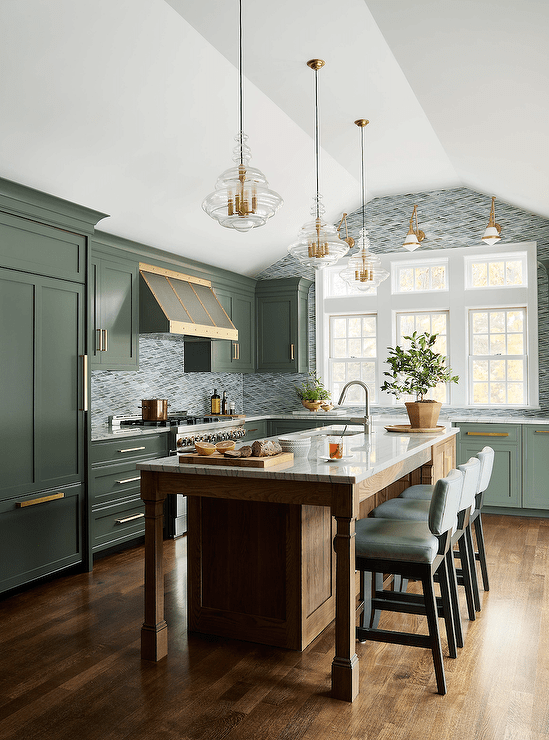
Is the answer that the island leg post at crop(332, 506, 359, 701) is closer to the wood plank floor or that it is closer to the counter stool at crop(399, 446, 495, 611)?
the wood plank floor

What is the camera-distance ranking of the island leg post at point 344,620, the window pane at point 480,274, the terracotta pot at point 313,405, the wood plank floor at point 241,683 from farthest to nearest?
1. the terracotta pot at point 313,405
2. the window pane at point 480,274
3. the island leg post at point 344,620
4. the wood plank floor at point 241,683

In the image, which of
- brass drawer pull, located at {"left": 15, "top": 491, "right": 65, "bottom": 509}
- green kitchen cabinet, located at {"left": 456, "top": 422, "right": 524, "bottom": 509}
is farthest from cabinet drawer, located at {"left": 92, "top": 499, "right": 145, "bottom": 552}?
green kitchen cabinet, located at {"left": 456, "top": 422, "right": 524, "bottom": 509}

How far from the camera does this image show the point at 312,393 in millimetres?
7285

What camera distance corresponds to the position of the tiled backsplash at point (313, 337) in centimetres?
607

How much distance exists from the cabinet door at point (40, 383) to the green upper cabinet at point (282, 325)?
11.1 ft

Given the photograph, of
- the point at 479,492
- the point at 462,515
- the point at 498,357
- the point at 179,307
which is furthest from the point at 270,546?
the point at 498,357

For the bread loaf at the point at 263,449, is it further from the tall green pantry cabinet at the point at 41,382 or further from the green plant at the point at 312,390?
the green plant at the point at 312,390

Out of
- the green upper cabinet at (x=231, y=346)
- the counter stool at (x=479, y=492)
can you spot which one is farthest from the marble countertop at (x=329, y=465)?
the green upper cabinet at (x=231, y=346)

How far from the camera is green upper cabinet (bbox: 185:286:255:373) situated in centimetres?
666

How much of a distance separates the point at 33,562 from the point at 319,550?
6.48 feet

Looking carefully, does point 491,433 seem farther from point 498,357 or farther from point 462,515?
point 462,515

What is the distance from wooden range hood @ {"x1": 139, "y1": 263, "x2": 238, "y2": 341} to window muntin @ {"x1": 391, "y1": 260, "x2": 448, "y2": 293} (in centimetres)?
207

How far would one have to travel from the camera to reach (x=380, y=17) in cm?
328

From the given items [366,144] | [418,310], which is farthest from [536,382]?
[366,144]
